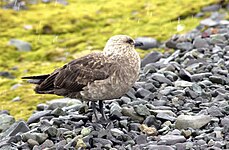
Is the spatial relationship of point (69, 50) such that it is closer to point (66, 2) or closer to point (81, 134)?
point (66, 2)

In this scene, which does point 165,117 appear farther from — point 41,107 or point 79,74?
point 41,107

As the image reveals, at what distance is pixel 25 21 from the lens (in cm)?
2161

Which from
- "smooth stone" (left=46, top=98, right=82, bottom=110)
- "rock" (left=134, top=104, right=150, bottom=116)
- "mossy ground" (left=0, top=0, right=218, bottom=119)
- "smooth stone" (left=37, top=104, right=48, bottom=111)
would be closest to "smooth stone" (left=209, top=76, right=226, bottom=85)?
"rock" (left=134, top=104, right=150, bottom=116)

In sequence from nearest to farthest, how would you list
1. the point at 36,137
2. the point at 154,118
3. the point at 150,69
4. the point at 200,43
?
the point at 36,137 < the point at 154,118 < the point at 150,69 < the point at 200,43

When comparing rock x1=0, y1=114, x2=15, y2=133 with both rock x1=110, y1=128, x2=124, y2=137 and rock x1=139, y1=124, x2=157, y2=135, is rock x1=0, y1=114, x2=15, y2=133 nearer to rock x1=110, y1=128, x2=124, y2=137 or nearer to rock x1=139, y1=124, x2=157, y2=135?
rock x1=110, y1=128, x2=124, y2=137

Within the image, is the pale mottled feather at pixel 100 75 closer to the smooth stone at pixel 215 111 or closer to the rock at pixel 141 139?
the rock at pixel 141 139

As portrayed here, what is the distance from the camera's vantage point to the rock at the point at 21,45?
60.3 ft

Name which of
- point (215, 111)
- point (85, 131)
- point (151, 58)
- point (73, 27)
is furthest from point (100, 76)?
point (73, 27)

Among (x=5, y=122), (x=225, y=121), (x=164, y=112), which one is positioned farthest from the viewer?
(x=5, y=122)

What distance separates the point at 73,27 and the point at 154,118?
1196cm

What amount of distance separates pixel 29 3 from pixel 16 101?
37.1ft

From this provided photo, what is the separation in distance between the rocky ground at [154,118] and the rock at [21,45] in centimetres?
623

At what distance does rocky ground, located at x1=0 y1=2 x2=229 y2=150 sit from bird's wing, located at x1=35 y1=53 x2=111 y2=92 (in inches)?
26.3

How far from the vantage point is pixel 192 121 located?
866 centimetres
